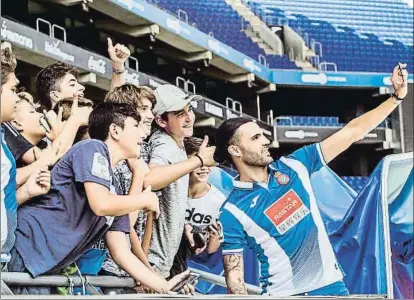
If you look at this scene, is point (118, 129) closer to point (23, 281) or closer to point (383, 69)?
point (23, 281)

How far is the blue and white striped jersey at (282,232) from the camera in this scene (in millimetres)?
2449

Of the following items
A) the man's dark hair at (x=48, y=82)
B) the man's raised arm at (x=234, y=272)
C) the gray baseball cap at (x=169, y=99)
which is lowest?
the man's raised arm at (x=234, y=272)

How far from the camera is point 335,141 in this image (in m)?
2.66

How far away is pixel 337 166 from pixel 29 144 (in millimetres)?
2111

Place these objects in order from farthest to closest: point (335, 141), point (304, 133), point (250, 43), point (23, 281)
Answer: point (250, 43) < point (304, 133) < point (335, 141) < point (23, 281)

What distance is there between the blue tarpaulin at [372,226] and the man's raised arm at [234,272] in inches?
19.2

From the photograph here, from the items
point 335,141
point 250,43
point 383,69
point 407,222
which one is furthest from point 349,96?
point 335,141

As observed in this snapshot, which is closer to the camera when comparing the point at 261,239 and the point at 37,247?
the point at 37,247

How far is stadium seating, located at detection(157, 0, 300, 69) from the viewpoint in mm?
5323

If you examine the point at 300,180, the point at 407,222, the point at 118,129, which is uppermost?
the point at 118,129

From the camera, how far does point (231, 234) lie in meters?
2.43

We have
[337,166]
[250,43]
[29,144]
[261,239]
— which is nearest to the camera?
[29,144]

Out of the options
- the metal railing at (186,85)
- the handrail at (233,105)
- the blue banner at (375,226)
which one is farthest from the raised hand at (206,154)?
the metal railing at (186,85)

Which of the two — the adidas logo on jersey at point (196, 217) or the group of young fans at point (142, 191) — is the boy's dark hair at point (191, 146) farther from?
the adidas logo on jersey at point (196, 217)
